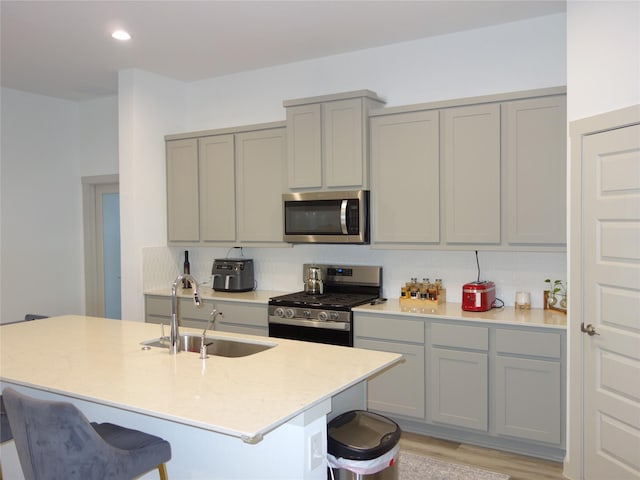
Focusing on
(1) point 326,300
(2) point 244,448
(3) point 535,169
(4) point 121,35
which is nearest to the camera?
(2) point 244,448

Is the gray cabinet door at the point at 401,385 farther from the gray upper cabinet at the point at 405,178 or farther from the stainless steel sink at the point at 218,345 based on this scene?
the stainless steel sink at the point at 218,345

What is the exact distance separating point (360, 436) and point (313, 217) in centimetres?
237

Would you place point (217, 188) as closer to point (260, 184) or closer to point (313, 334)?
point (260, 184)

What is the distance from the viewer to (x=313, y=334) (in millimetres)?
4121

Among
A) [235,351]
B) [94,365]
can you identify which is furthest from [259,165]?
[94,365]

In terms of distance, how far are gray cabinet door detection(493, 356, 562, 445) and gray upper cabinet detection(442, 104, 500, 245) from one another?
85cm

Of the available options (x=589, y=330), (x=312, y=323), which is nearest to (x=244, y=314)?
(x=312, y=323)

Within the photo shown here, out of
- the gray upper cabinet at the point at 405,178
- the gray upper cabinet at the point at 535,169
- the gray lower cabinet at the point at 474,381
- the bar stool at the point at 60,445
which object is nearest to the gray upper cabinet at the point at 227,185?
the gray upper cabinet at the point at 405,178

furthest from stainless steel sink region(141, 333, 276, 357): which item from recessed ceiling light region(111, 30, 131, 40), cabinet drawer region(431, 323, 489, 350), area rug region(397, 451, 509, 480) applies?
recessed ceiling light region(111, 30, 131, 40)

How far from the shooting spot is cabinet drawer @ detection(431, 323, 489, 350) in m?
3.54

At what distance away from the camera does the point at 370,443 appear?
7.16ft

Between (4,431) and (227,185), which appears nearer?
(4,431)

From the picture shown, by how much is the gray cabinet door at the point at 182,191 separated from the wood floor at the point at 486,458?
2.72 meters

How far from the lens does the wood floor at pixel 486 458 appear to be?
327 cm
